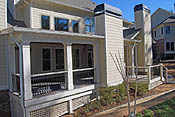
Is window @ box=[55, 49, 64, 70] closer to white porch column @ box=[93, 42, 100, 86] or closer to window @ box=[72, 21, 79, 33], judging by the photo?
window @ box=[72, 21, 79, 33]

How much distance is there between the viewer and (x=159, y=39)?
28344mm

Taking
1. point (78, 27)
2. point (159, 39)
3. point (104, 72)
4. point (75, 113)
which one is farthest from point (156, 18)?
point (75, 113)

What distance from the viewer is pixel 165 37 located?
1061 inches

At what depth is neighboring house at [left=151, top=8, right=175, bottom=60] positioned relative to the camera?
1046 inches

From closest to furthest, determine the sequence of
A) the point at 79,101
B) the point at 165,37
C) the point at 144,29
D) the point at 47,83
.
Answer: the point at 79,101 → the point at 47,83 → the point at 144,29 → the point at 165,37

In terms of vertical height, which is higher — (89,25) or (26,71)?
(89,25)

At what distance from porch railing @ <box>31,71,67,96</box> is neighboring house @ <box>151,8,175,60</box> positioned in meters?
23.3

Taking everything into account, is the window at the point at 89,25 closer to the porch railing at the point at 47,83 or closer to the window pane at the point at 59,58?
the window pane at the point at 59,58

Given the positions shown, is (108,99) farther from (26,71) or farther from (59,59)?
(59,59)

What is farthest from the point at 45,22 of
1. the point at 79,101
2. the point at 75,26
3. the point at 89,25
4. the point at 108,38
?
the point at 79,101

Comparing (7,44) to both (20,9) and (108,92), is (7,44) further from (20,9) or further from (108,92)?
(108,92)

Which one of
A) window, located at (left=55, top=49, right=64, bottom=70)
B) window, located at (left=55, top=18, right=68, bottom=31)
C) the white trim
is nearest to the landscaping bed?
the white trim

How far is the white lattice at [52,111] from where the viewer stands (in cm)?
570

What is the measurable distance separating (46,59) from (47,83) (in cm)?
248
